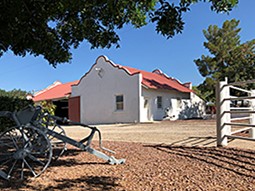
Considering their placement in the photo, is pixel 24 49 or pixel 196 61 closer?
pixel 24 49

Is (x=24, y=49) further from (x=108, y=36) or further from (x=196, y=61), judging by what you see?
(x=196, y=61)

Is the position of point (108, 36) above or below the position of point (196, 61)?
below

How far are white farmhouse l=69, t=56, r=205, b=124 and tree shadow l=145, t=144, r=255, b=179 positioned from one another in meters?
13.0

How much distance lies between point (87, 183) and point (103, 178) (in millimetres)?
351

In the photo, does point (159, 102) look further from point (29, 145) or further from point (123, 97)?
point (29, 145)

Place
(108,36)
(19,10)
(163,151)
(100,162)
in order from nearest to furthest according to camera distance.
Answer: (100,162) → (19,10) → (163,151) → (108,36)

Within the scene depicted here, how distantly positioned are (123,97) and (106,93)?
1.80 meters

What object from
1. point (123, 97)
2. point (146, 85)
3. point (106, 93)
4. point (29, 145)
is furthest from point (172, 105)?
point (29, 145)

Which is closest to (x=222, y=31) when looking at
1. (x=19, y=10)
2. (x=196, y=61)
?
Answer: (x=196, y=61)

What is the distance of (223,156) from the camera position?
582 cm

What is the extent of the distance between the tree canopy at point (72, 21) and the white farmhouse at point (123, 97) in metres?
11.7

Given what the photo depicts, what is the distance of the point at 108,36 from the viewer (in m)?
7.79

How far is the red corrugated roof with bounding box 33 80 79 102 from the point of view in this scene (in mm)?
26612

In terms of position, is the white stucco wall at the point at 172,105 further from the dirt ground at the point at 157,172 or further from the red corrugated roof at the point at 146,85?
the dirt ground at the point at 157,172
